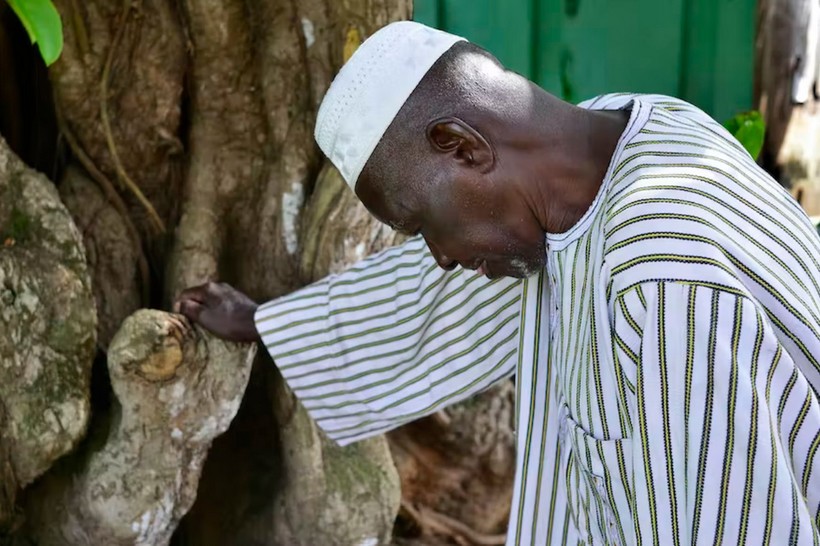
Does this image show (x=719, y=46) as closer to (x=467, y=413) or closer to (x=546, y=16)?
(x=546, y=16)

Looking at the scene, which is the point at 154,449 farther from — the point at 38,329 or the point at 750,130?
the point at 750,130

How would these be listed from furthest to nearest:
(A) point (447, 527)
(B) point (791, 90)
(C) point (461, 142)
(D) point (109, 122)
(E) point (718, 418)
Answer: (B) point (791, 90) → (A) point (447, 527) → (D) point (109, 122) → (C) point (461, 142) → (E) point (718, 418)

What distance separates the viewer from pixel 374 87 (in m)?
1.17

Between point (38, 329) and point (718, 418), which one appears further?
point (38, 329)

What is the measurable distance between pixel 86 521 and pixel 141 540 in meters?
0.11

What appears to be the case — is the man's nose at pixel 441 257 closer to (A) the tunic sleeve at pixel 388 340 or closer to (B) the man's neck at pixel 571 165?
(B) the man's neck at pixel 571 165

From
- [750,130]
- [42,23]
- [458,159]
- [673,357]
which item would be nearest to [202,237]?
[42,23]

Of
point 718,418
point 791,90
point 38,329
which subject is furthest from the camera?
point 791,90

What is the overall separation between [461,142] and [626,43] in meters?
1.56

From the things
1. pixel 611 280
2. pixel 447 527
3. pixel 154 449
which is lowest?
pixel 447 527

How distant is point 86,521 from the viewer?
1749mm

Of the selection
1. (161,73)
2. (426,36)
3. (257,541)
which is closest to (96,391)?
(257,541)

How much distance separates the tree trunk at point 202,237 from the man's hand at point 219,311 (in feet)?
0.11

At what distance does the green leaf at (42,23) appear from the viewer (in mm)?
1383
